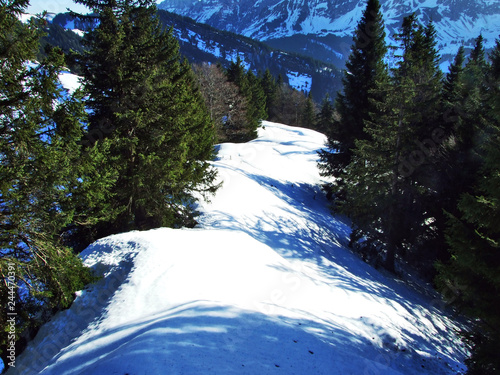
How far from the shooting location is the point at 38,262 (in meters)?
5.92

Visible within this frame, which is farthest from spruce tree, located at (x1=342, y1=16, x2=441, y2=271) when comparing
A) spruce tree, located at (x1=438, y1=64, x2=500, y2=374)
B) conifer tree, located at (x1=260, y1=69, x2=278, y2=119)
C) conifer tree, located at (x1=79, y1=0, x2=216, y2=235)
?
conifer tree, located at (x1=260, y1=69, x2=278, y2=119)

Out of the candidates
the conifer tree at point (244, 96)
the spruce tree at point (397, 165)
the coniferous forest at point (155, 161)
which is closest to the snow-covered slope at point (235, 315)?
the coniferous forest at point (155, 161)

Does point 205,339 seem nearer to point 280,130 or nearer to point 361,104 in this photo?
point 361,104

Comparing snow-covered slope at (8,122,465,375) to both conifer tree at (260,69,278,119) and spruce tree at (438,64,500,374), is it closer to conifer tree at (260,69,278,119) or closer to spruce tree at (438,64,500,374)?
spruce tree at (438,64,500,374)

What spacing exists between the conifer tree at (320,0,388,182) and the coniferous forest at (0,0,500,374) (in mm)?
78

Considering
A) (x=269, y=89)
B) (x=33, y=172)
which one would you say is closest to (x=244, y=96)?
(x=269, y=89)

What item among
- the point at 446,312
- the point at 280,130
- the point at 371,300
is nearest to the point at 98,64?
the point at 371,300

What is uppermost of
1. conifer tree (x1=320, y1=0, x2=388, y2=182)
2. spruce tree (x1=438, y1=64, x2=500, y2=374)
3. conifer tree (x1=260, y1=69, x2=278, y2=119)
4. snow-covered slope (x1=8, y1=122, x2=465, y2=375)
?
conifer tree (x1=260, y1=69, x2=278, y2=119)

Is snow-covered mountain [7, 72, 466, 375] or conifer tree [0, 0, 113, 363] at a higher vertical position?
conifer tree [0, 0, 113, 363]

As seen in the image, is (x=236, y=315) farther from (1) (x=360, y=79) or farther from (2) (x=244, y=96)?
(2) (x=244, y=96)

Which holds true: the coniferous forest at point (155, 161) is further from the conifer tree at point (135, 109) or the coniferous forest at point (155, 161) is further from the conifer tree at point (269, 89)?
the conifer tree at point (269, 89)

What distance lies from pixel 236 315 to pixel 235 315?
2cm

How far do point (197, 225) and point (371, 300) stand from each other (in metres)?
7.50

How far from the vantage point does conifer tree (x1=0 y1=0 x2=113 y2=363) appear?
513 cm
